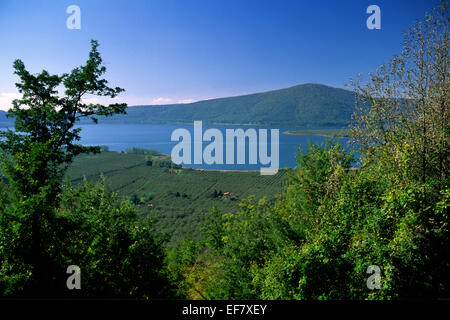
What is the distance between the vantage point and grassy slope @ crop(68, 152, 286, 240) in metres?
70.9

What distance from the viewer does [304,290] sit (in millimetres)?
5324

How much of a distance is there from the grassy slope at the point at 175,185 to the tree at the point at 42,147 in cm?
4671

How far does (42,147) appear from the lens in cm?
712

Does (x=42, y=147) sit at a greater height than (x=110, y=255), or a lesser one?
greater

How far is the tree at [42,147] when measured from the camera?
5734mm

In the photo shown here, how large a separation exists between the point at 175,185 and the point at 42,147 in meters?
98.0

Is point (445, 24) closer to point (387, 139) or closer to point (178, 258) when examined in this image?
point (387, 139)
